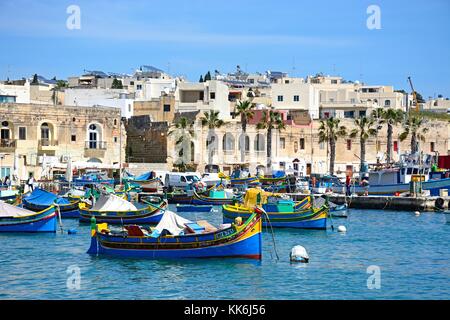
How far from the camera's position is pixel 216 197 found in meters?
64.4

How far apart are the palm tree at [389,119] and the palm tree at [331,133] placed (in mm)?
3995

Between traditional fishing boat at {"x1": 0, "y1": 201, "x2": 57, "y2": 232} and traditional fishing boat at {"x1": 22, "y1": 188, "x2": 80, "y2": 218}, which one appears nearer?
traditional fishing boat at {"x1": 0, "y1": 201, "x2": 57, "y2": 232}

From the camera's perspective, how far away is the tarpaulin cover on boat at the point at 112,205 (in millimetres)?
50009

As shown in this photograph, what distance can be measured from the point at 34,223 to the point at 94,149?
111 feet

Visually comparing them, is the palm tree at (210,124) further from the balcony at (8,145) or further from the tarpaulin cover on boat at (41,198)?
the tarpaulin cover on boat at (41,198)

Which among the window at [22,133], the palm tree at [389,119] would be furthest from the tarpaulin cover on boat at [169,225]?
the palm tree at [389,119]

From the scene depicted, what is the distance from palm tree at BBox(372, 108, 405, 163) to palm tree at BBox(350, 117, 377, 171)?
122 centimetres

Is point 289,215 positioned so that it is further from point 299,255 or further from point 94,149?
point 94,149

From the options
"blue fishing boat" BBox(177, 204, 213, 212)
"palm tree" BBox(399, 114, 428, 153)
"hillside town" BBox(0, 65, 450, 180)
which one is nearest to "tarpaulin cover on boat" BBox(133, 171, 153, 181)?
"hillside town" BBox(0, 65, 450, 180)

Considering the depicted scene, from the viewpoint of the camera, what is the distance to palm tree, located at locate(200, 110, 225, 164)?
79.9 m

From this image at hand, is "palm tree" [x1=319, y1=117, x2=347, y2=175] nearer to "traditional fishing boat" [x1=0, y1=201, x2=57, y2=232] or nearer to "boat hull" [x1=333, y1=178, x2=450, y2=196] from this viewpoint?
"boat hull" [x1=333, y1=178, x2=450, y2=196]

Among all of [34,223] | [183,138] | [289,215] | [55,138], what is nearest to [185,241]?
[34,223]

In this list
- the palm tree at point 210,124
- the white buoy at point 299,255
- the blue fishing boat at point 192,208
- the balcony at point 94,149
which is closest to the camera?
the white buoy at point 299,255
